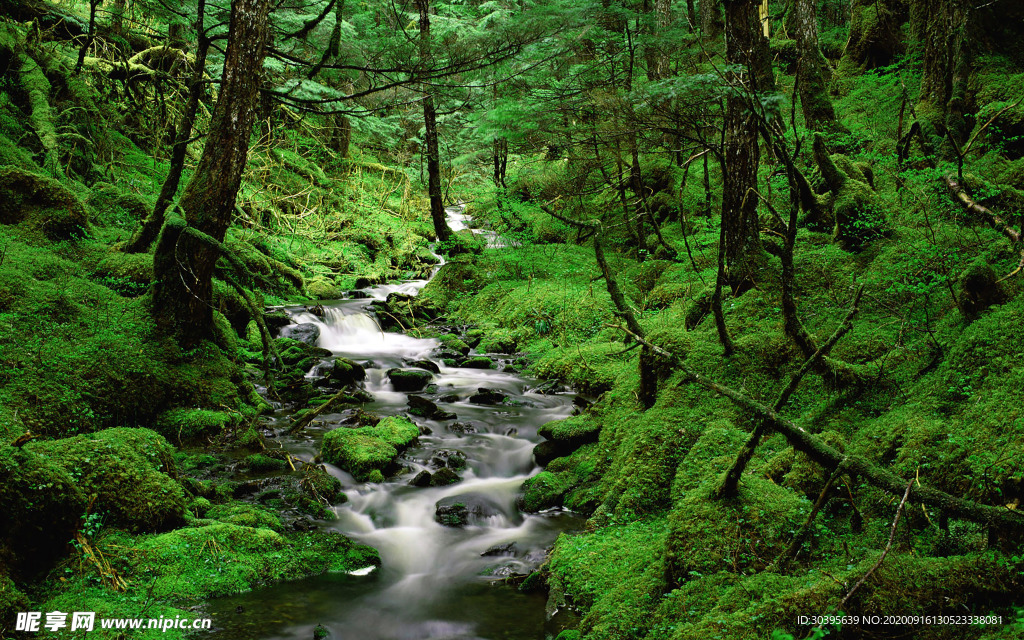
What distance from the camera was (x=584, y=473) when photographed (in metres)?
6.32

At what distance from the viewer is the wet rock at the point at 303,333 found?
11797 millimetres

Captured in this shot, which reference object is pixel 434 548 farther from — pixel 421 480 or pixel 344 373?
pixel 344 373

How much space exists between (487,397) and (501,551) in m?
4.13

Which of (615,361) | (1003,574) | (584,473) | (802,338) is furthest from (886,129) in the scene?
(1003,574)

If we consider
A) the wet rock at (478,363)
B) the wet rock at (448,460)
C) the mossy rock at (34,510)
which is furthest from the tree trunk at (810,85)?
the mossy rock at (34,510)

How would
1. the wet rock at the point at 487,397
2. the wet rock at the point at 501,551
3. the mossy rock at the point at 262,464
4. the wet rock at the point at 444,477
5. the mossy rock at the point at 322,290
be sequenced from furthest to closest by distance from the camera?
the mossy rock at the point at 322,290, the wet rock at the point at 487,397, the wet rock at the point at 444,477, the mossy rock at the point at 262,464, the wet rock at the point at 501,551

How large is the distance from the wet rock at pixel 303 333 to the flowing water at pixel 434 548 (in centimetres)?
250

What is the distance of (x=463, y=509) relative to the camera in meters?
6.35

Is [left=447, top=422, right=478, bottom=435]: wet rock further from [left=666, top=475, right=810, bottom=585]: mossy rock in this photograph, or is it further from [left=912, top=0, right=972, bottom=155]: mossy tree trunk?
[left=912, top=0, right=972, bottom=155]: mossy tree trunk

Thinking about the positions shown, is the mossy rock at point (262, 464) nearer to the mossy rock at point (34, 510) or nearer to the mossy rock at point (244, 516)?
the mossy rock at point (244, 516)

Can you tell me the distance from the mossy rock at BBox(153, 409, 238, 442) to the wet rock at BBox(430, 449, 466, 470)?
268 centimetres

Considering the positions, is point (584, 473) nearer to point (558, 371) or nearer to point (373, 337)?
point (558, 371)

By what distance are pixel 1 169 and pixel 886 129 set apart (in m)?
15.1

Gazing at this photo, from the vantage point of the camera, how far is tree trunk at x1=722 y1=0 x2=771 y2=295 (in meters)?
6.18
